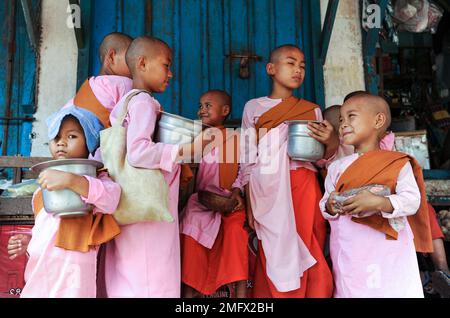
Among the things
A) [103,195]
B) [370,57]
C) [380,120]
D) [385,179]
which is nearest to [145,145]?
[103,195]

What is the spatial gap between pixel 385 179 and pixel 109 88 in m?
1.54

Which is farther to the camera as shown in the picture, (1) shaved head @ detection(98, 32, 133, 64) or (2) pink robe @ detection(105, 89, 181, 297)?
(1) shaved head @ detection(98, 32, 133, 64)

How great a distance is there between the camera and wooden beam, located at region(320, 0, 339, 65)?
405cm

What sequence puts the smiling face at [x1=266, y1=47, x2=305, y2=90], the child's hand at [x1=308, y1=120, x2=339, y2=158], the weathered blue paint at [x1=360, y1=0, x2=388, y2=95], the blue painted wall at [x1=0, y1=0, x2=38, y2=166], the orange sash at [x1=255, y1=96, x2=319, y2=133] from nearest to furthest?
the child's hand at [x1=308, y1=120, x2=339, y2=158]
the orange sash at [x1=255, y1=96, x2=319, y2=133]
the smiling face at [x1=266, y1=47, x2=305, y2=90]
the blue painted wall at [x1=0, y1=0, x2=38, y2=166]
the weathered blue paint at [x1=360, y1=0, x2=388, y2=95]

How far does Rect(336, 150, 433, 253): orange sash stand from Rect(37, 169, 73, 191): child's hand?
4.25ft

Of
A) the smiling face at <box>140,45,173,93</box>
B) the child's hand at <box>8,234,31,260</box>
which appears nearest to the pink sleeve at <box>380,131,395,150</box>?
the smiling face at <box>140,45,173,93</box>

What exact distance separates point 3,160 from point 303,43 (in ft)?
8.89

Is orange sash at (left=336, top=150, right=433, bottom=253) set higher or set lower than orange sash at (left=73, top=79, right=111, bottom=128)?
lower

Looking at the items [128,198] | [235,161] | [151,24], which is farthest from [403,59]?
[128,198]

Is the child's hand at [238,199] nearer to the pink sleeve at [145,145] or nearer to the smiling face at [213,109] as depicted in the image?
the smiling face at [213,109]

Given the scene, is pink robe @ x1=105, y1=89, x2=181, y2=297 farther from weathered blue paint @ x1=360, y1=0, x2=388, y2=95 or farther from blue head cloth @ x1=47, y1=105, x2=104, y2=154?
weathered blue paint @ x1=360, y1=0, x2=388, y2=95

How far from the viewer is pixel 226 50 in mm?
4410

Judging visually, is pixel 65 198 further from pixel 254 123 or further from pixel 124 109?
pixel 254 123

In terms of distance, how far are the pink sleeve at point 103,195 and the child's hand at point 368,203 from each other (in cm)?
105
